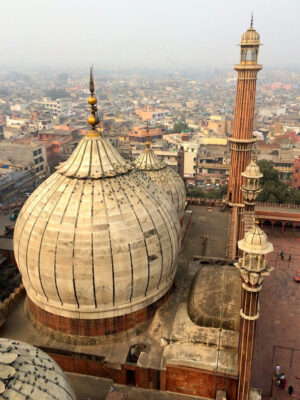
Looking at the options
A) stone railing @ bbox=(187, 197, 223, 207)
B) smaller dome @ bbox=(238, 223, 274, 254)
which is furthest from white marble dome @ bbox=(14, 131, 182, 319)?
stone railing @ bbox=(187, 197, 223, 207)

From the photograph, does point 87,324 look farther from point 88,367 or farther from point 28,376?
point 28,376

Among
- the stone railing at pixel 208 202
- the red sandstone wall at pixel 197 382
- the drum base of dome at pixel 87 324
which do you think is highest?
the drum base of dome at pixel 87 324

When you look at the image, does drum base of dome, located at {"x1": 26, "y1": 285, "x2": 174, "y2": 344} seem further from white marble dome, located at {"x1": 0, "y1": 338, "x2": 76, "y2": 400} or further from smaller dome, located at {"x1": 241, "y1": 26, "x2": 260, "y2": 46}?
smaller dome, located at {"x1": 241, "y1": 26, "x2": 260, "y2": 46}

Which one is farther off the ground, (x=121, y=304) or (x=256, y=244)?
(x=256, y=244)

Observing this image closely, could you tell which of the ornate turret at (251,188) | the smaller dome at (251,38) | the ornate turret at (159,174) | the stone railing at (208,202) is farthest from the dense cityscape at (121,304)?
the smaller dome at (251,38)

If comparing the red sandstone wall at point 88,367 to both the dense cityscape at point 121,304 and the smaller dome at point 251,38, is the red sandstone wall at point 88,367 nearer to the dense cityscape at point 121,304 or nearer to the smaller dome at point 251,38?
the dense cityscape at point 121,304

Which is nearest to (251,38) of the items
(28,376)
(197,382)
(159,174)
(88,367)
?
(159,174)

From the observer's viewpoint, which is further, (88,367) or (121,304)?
(121,304)
